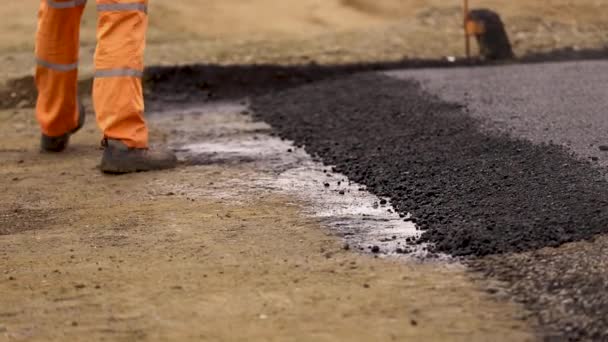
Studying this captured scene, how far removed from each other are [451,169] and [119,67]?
1411 mm

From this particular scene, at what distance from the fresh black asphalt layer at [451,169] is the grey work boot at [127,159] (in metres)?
0.71

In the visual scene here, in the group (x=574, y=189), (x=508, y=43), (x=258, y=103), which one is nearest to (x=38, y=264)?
(x=574, y=189)

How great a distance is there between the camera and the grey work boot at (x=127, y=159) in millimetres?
4891

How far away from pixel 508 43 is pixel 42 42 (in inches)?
167

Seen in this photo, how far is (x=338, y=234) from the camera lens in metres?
3.61

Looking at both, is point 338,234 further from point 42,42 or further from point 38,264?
point 42,42

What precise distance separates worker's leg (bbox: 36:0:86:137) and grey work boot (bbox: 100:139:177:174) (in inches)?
25.1

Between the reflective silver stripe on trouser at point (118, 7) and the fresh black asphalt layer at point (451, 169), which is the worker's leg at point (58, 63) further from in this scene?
the fresh black asphalt layer at point (451, 169)

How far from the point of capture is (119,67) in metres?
4.80

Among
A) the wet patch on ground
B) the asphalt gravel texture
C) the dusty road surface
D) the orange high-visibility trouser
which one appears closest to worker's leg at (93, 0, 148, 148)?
the orange high-visibility trouser

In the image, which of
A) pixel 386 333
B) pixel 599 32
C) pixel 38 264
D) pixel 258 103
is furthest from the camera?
pixel 599 32

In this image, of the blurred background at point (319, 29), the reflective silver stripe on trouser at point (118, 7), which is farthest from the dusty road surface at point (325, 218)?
the blurred background at point (319, 29)

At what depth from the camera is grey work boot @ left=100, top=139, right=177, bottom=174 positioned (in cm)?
489

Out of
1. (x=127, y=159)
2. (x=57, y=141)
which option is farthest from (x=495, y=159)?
(x=57, y=141)
